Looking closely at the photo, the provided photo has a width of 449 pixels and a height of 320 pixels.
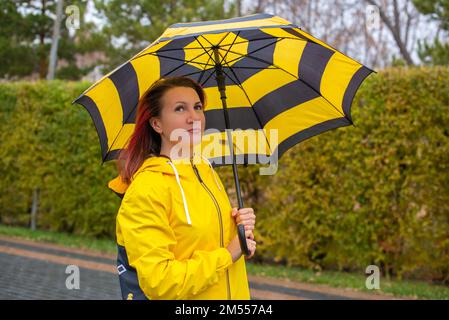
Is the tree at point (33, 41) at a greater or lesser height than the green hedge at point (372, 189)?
greater

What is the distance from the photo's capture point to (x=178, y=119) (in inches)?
97.0

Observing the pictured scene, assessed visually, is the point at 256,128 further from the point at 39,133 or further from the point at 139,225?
the point at 39,133

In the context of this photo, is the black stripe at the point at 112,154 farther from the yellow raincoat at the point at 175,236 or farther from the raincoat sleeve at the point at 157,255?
the raincoat sleeve at the point at 157,255

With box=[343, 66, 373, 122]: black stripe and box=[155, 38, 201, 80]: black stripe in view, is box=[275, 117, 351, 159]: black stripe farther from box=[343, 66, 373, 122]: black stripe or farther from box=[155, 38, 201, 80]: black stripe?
box=[155, 38, 201, 80]: black stripe

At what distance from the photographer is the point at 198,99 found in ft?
8.38

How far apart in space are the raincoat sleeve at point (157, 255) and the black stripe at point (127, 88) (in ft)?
2.79

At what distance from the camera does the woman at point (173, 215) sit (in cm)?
211

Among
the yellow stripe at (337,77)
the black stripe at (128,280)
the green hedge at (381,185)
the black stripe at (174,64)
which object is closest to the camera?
the black stripe at (128,280)

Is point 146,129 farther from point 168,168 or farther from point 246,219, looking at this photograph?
point 246,219

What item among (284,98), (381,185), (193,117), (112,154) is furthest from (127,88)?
(381,185)

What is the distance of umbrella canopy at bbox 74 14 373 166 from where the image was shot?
2.88 metres

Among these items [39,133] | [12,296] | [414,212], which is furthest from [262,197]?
[39,133]

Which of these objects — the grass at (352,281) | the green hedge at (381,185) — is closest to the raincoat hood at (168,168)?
the grass at (352,281)
